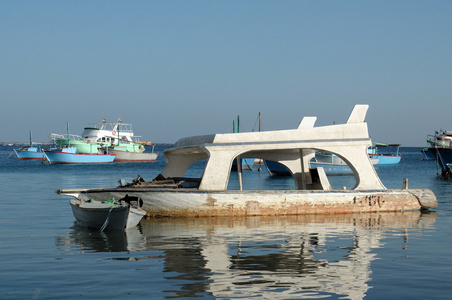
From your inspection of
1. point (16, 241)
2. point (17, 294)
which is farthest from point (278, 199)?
point (17, 294)

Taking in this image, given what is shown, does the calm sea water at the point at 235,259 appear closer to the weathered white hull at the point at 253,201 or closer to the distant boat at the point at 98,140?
the weathered white hull at the point at 253,201

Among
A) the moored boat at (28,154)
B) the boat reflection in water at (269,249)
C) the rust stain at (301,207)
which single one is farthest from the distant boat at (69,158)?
the boat reflection in water at (269,249)

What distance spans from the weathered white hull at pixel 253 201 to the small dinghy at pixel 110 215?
93 centimetres

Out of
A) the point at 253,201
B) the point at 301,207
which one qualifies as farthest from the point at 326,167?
the point at 253,201

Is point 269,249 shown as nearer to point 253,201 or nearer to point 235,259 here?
point 235,259

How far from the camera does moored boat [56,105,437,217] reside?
19.9 m

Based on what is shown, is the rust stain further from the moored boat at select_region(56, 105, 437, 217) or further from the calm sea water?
the calm sea water

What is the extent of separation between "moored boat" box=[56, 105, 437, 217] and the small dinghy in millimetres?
1325

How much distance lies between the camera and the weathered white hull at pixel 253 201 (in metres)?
19.9

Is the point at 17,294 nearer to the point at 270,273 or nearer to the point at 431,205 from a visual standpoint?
the point at 270,273

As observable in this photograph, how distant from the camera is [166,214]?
20094 millimetres

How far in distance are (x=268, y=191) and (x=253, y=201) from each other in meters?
0.68

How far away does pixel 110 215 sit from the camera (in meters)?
18.0

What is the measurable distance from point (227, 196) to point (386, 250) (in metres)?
6.57
